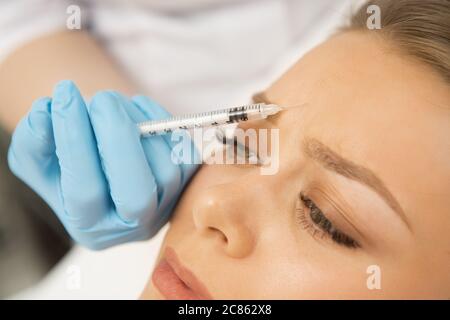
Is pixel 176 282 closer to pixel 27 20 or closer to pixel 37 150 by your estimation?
pixel 37 150

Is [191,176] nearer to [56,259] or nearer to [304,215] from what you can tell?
[304,215]

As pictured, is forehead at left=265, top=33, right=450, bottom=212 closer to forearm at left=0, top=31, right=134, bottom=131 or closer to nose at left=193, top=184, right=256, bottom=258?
nose at left=193, top=184, right=256, bottom=258

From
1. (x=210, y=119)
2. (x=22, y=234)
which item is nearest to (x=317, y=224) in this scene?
(x=210, y=119)

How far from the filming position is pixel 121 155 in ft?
2.62

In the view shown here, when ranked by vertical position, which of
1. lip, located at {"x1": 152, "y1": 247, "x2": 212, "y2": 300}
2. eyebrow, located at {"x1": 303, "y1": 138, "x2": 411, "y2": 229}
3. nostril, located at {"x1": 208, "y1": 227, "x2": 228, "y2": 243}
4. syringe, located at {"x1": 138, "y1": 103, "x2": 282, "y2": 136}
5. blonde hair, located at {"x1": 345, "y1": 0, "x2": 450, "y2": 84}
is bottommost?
lip, located at {"x1": 152, "y1": 247, "x2": 212, "y2": 300}

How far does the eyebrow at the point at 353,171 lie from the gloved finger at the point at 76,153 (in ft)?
1.22

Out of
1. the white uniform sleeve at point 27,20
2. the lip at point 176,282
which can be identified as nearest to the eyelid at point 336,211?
the lip at point 176,282

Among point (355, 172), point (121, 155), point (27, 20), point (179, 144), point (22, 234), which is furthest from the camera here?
point (27, 20)

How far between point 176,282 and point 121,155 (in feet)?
0.75

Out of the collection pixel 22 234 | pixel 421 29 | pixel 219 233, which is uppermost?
pixel 421 29

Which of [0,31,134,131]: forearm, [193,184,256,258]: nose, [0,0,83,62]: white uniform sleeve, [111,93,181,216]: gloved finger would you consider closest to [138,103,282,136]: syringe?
[111,93,181,216]: gloved finger

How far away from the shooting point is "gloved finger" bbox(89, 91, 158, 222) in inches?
31.6
